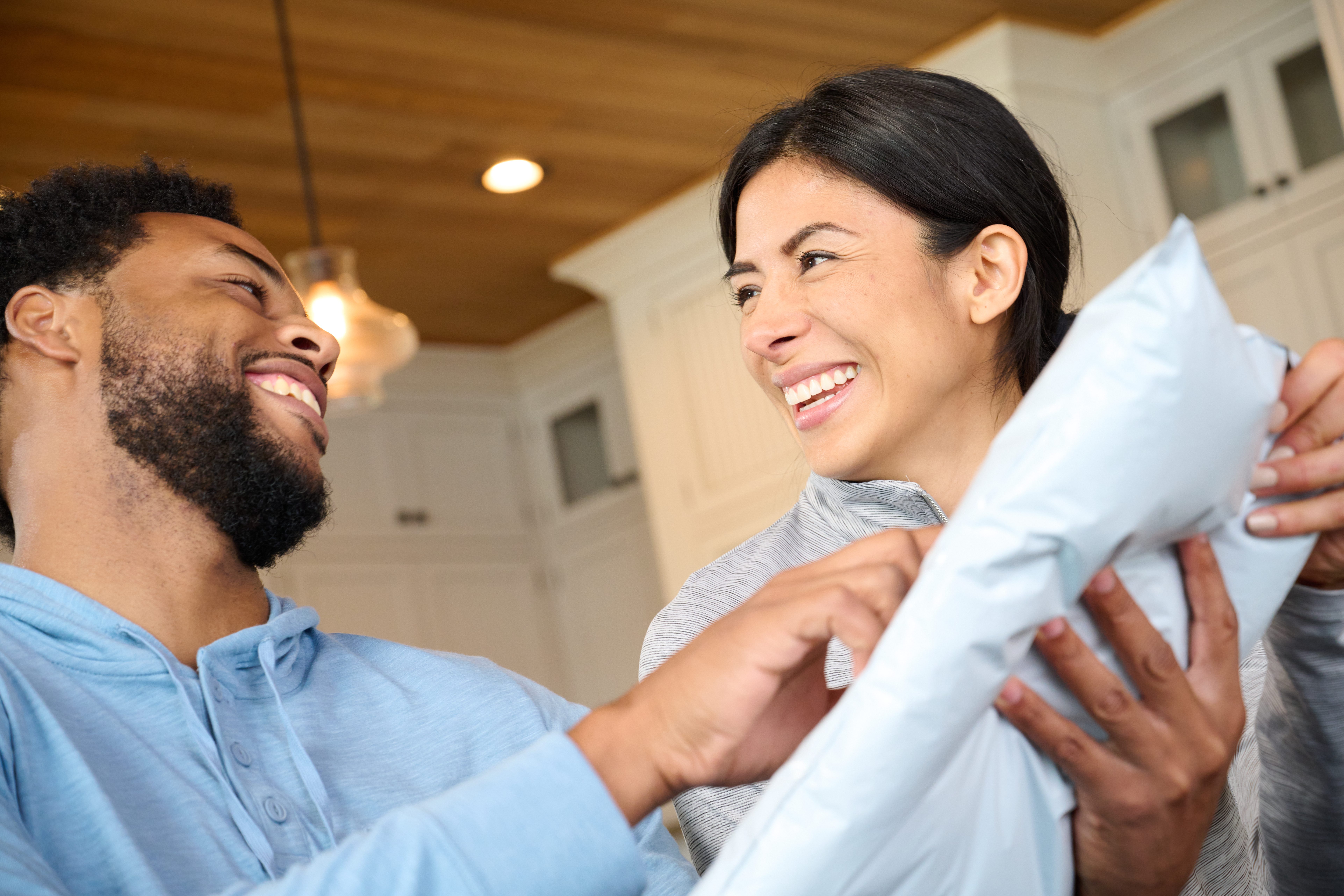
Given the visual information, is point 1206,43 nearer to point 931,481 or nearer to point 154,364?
point 931,481

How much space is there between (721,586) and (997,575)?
78 centimetres

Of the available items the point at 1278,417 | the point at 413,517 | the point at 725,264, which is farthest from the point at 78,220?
the point at 413,517

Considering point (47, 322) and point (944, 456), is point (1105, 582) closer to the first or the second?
point (944, 456)

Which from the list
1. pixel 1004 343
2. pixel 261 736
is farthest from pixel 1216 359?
pixel 1004 343

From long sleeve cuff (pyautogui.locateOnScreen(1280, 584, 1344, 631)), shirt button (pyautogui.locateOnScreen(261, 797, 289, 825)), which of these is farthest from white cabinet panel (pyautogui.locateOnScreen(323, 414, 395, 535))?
long sleeve cuff (pyautogui.locateOnScreen(1280, 584, 1344, 631))

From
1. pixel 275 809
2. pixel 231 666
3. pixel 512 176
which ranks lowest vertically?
pixel 275 809

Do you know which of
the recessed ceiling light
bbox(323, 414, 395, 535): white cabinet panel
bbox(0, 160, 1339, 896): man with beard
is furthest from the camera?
bbox(323, 414, 395, 535): white cabinet panel

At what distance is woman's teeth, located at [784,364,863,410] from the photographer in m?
1.42

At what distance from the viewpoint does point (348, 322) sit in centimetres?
295

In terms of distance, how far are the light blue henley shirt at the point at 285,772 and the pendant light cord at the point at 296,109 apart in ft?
7.22

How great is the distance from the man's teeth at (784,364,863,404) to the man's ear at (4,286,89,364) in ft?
2.22

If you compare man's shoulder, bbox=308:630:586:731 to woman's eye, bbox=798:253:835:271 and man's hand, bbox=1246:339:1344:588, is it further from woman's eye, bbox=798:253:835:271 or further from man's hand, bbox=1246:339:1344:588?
man's hand, bbox=1246:339:1344:588

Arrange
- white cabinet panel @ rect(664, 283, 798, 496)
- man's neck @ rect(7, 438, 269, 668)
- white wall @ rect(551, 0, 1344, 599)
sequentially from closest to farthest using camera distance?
man's neck @ rect(7, 438, 269, 668) < white wall @ rect(551, 0, 1344, 599) < white cabinet panel @ rect(664, 283, 798, 496)

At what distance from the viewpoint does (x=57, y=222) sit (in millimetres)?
1279
